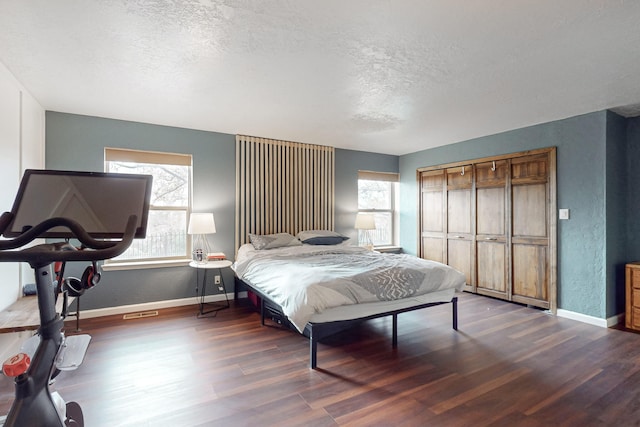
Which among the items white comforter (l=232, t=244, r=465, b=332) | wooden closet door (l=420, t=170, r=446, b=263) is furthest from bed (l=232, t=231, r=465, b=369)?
wooden closet door (l=420, t=170, r=446, b=263)

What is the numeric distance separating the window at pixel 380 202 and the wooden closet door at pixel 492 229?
5.50ft

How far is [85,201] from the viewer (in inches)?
45.2

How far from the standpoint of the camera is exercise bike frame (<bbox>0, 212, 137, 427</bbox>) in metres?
0.91

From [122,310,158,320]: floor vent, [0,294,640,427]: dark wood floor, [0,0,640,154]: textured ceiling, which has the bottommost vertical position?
[0,294,640,427]: dark wood floor

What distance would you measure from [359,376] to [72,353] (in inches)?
73.1

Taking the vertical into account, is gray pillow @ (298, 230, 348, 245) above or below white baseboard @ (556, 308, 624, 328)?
above

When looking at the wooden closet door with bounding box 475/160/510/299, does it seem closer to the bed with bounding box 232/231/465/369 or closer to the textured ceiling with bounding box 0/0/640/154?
the textured ceiling with bounding box 0/0/640/154

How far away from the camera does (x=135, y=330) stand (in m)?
3.25

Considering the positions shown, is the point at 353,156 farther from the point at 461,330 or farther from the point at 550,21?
the point at 550,21

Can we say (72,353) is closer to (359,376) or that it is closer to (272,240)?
(359,376)

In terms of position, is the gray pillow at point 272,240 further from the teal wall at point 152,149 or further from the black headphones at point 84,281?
the black headphones at point 84,281

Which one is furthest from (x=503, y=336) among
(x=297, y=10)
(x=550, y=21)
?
(x=297, y=10)

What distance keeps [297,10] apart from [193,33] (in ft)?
2.36

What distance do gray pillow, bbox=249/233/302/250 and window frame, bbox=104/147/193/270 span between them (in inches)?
35.6
